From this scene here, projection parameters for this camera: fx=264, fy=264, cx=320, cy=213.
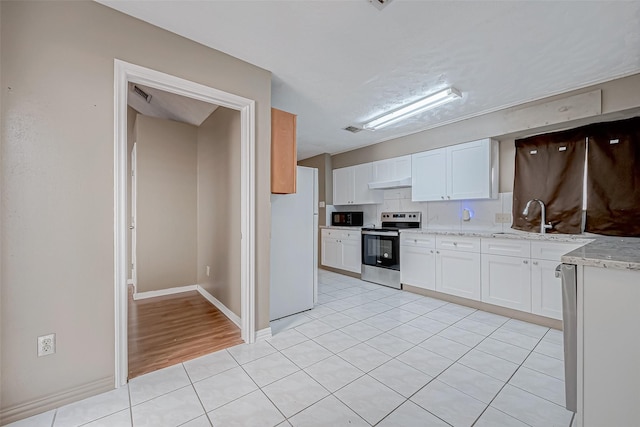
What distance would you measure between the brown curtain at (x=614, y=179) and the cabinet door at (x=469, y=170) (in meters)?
0.94

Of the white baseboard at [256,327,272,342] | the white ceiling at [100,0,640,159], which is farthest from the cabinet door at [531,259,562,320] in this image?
the white baseboard at [256,327,272,342]

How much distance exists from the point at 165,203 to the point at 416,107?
3.73 m

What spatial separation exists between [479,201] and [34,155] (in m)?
4.49

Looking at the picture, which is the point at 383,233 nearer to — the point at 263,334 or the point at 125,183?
the point at 263,334

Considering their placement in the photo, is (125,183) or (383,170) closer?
(125,183)

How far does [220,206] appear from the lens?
3307 mm

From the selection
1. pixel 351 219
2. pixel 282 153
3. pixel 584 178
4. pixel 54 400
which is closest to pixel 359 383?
pixel 54 400

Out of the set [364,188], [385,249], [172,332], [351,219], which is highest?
[364,188]

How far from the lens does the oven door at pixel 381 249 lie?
4156 mm

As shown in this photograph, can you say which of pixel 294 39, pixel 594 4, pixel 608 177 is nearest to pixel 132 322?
pixel 294 39

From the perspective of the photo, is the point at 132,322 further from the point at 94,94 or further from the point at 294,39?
the point at 294,39

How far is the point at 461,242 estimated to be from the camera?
11.1ft

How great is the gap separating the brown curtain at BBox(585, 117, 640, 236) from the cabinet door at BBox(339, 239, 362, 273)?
117 inches

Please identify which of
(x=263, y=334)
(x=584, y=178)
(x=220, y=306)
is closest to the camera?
(x=263, y=334)
